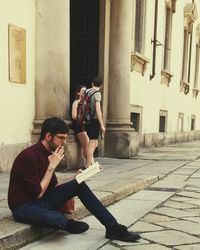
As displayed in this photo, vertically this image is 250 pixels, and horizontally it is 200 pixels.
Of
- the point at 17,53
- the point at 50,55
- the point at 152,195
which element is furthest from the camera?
the point at 50,55

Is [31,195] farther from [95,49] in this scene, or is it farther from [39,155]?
[95,49]

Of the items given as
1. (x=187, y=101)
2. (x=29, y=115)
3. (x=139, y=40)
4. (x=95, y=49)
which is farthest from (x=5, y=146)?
(x=187, y=101)

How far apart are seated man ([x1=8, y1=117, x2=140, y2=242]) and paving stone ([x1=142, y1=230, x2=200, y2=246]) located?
21 cm

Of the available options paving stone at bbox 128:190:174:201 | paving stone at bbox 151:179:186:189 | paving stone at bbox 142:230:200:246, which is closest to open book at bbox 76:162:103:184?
paving stone at bbox 142:230:200:246

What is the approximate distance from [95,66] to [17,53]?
2923 mm

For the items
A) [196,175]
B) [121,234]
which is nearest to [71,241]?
[121,234]

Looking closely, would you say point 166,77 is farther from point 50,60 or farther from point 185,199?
point 185,199

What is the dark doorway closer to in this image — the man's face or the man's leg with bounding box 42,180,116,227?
the man's leg with bounding box 42,180,116,227

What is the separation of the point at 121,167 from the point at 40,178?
4.13 metres

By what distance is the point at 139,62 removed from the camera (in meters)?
11.1

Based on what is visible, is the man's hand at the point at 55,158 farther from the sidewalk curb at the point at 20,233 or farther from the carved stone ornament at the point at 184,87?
the carved stone ornament at the point at 184,87

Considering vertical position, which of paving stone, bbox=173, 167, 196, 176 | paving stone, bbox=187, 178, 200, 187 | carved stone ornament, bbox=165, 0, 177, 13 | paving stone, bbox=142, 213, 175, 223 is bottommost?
paving stone, bbox=173, 167, 196, 176

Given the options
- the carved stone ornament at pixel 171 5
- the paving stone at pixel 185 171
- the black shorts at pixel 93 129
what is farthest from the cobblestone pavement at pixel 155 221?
the carved stone ornament at pixel 171 5

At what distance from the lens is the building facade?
6211 mm
